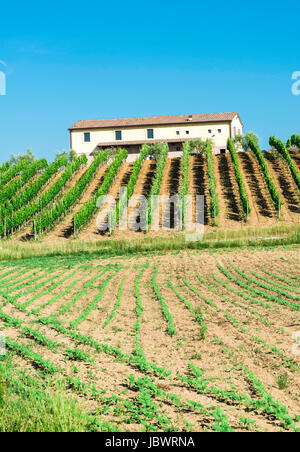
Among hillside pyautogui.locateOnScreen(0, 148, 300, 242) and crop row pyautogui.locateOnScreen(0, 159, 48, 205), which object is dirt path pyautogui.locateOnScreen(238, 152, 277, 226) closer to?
hillside pyautogui.locateOnScreen(0, 148, 300, 242)

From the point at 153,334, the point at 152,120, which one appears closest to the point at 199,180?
the point at 152,120

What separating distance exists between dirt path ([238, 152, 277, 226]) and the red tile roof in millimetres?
11817

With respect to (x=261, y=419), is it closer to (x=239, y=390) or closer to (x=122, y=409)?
(x=239, y=390)

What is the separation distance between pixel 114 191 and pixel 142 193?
2507 mm

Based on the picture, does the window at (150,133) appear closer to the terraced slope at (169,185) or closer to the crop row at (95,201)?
the terraced slope at (169,185)

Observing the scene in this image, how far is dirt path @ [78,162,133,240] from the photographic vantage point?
30.5 m

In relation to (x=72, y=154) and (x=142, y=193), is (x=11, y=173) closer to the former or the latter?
(x=142, y=193)

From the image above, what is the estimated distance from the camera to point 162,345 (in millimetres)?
8859

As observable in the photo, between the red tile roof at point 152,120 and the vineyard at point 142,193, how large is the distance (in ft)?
35.5

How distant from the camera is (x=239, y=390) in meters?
6.77

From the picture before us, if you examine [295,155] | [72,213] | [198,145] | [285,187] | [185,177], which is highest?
[198,145]

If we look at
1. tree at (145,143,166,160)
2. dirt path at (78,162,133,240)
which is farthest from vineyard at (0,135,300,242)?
tree at (145,143,166,160)

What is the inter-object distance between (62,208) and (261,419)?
96.0 feet

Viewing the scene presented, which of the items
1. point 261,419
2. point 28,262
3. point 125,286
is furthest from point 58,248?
point 261,419
